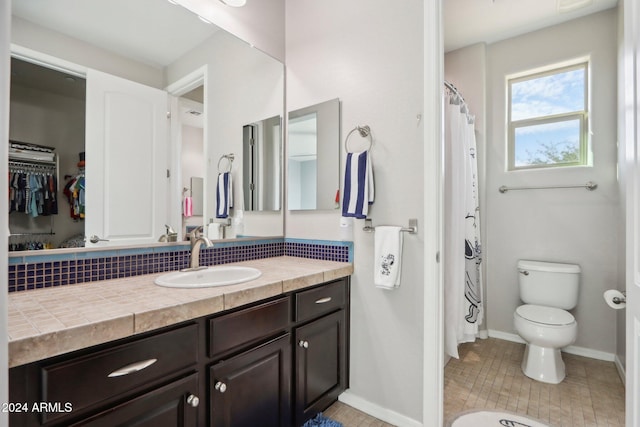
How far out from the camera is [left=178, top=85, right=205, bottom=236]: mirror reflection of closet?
1666 millimetres

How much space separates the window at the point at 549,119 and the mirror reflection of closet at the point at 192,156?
8.83 ft

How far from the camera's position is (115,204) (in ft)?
4.60

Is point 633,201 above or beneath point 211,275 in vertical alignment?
above

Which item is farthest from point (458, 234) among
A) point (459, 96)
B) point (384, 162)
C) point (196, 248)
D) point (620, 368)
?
point (196, 248)

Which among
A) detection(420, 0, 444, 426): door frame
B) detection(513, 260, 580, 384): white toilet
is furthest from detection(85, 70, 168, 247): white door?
detection(513, 260, 580, 384): white toilet

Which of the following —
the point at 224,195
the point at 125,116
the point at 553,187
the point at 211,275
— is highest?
the point at 125,116

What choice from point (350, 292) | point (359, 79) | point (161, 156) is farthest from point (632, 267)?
point (161, 156)

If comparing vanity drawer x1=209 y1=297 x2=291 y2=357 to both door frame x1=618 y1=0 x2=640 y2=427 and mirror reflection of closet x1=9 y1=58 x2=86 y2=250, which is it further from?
door frame x1=618 y1=0 x2=640 y2=427

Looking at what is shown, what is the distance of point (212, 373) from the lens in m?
1.11

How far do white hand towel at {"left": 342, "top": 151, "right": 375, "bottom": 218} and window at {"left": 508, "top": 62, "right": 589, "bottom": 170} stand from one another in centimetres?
191

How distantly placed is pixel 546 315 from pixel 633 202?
1592 millimetres

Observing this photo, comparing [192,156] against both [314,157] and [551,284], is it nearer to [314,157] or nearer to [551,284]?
[314,157]

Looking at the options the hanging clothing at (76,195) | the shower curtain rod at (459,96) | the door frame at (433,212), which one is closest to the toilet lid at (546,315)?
the door frame at (433,212)

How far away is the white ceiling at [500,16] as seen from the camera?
93.0 inches
